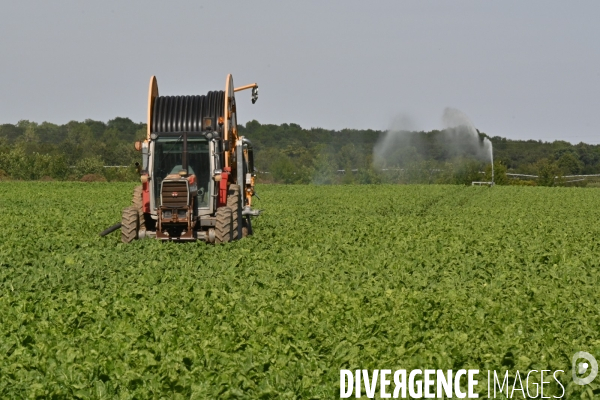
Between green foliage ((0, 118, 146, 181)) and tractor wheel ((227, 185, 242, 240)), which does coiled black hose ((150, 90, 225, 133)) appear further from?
green foliage ((0, 118, 146, 181))

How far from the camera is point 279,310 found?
10.2 m

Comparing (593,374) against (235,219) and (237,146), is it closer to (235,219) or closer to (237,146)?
(235,219)

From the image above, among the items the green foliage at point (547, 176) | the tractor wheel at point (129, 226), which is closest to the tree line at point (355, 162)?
the green foliage at point (547, 176)

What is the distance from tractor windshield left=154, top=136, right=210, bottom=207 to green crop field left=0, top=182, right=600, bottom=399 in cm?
146

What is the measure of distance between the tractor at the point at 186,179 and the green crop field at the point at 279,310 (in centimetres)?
63

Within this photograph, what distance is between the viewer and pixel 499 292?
11.7 metres

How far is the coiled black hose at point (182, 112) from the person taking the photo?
1908 cm

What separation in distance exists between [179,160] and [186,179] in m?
0.86

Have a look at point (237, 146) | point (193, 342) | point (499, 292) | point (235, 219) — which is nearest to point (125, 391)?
point (193, 342)

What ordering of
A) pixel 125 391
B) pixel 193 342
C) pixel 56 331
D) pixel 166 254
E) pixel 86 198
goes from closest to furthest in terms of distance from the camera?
pixel 125 391
pixel 193 342
pixel 56 331
pixel 166 254
pixel 86 198

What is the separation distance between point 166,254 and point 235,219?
9.63 ft

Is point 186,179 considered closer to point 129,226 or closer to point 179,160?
point 179,160

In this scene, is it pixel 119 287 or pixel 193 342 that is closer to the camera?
pixel 193 342

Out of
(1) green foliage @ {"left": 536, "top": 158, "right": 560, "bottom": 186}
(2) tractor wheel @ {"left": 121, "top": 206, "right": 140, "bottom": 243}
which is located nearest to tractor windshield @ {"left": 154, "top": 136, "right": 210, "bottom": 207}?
(2) tractor wheel @ {"left": 121, "top": 206, "right": 140, "bottom": 243}
